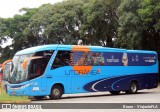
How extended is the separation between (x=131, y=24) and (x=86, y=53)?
13.2m

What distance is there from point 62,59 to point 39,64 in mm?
1511

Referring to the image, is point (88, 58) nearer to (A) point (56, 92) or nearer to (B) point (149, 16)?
(A) point (56, 92)

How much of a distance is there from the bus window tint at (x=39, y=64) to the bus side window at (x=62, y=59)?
0.55 meters

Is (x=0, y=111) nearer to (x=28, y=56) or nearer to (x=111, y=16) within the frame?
(x=28, y=56)

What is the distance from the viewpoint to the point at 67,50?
22.1 m

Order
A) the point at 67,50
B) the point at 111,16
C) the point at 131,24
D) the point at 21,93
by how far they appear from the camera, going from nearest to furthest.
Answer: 1. the point at 21,93
2. the point at 67,50
3. the point at 131,24
4. the point at 111,16

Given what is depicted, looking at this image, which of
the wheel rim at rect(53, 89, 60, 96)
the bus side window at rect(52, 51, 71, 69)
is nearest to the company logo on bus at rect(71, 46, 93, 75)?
the bus side window at rect(52, 51, 71, 69)

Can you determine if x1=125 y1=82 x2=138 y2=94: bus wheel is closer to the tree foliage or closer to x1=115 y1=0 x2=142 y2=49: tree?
the tree foliage

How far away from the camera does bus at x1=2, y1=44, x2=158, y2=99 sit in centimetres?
2072

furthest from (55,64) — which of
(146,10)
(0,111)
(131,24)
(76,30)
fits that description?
(76,30)

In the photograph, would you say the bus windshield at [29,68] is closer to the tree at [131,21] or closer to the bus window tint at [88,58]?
the bus window tint at [88,58]

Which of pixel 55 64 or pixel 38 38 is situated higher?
pixel 38 38

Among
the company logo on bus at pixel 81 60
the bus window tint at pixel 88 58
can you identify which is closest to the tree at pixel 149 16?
the bus window tint at pixel 88 58

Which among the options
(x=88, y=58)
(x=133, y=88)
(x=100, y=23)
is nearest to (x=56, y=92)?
(x=88, y=58)
